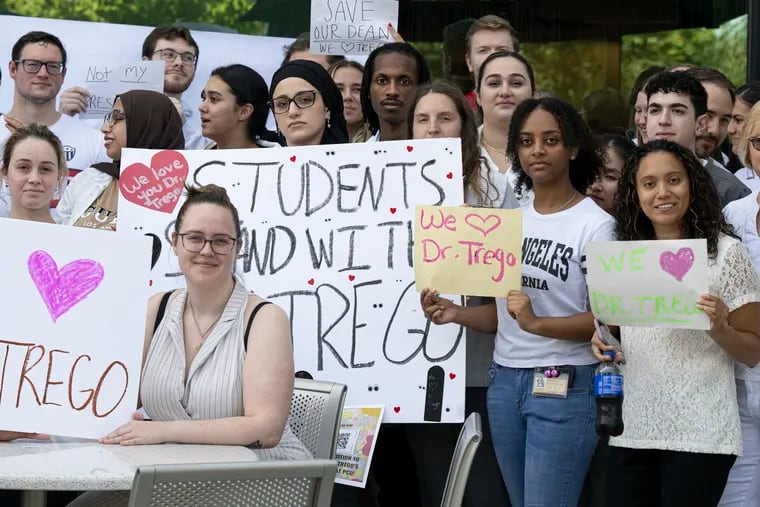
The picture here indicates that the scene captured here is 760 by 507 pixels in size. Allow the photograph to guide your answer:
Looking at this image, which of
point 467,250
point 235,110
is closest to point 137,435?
point 467,250

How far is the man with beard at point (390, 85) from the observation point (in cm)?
506

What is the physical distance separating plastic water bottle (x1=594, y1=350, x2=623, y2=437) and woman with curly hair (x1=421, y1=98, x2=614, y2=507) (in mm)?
148

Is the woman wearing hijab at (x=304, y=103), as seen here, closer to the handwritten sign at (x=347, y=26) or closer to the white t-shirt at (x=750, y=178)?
the handwritten sign at (x=347, y=26)

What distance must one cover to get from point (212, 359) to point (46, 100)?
297 centimetres

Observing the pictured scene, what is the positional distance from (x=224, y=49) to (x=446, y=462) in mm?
3386

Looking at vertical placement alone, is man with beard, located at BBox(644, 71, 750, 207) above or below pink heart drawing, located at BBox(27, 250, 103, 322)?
above

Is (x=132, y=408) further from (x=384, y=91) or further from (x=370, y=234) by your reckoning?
(x=384, y=91)

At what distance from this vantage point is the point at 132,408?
3344 millimetres

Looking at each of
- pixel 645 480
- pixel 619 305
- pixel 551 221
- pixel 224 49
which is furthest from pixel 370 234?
pixel 224 49

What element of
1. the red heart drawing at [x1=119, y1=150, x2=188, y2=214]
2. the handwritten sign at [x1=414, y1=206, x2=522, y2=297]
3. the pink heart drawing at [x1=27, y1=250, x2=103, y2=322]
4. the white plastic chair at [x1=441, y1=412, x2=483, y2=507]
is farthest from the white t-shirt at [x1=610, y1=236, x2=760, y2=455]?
the red heart drawing at [x1=119, y1=150, x2=188, y2=214]

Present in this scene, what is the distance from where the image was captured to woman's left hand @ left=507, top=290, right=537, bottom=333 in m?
3.99

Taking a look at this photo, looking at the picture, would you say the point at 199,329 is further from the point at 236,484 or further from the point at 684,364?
the point at 684,364

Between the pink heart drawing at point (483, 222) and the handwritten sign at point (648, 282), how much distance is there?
1.22 ft

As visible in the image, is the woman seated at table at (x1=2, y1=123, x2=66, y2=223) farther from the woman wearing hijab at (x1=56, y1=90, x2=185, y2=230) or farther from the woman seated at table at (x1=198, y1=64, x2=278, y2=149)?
the woman seated at table at (x1=198, y1=64, x2=278, y2=149)
